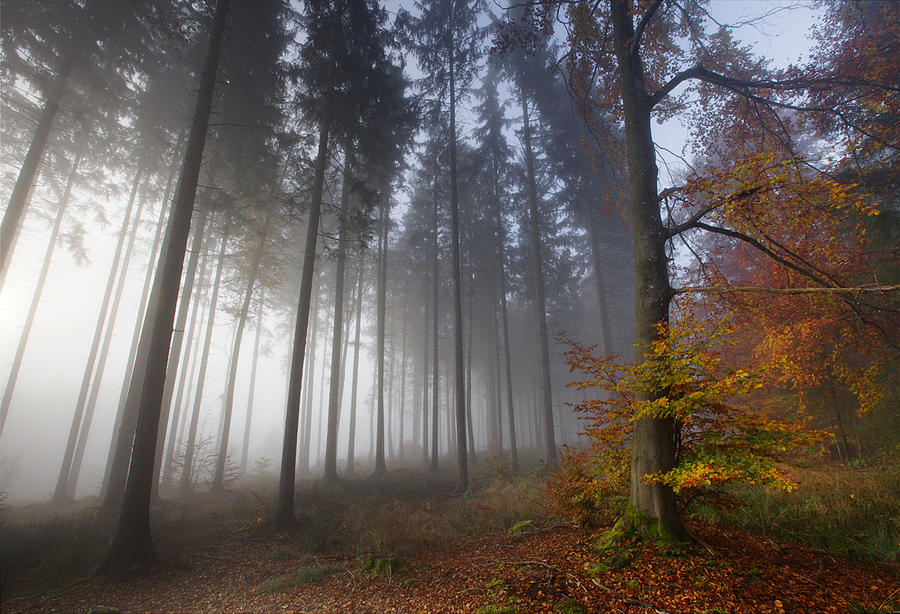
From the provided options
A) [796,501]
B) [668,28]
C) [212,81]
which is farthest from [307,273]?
[796,501]

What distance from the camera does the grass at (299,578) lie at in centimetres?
464

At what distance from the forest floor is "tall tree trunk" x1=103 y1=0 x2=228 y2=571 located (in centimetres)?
45

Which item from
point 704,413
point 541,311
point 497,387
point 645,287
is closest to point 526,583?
point 704,413

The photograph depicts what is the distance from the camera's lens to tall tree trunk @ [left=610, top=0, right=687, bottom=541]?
395 centimetres

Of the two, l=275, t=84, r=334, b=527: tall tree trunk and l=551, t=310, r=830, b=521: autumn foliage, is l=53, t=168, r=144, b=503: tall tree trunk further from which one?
l=551, t=310, r=830, b=521: autumn foliage

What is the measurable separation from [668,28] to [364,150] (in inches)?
326

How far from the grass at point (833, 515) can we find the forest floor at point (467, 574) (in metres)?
0.42

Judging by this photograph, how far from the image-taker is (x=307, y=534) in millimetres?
6652

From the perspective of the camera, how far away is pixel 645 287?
4.42 meters

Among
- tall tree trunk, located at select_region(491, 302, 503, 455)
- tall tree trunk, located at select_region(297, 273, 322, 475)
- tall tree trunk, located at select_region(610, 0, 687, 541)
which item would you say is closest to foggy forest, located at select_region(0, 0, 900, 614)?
tall tree trunk, located at select_region(610, 0, 687, 541)

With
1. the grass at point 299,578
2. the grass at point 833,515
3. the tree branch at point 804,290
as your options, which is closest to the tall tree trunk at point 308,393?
the grass at point 299,578

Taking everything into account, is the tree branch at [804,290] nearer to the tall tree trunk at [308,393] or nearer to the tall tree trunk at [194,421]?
the tall tree trunk at [194,421]

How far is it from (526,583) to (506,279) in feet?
50.9

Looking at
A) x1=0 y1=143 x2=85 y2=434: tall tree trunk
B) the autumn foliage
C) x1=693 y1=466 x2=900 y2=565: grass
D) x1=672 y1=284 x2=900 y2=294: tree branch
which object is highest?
x1=0 y1=143 x2=85 y2=434: tall tree trunk
